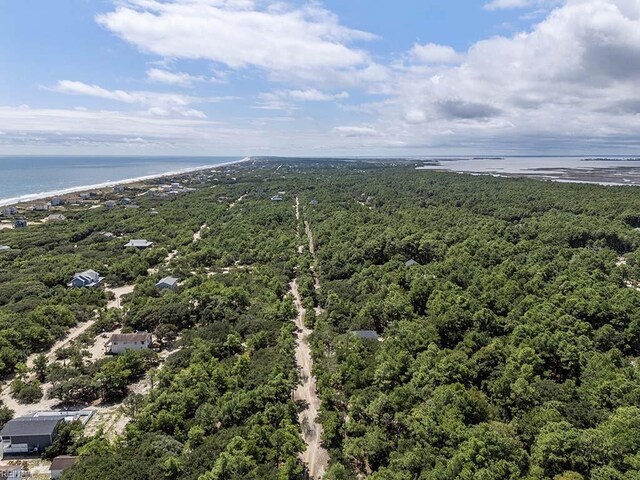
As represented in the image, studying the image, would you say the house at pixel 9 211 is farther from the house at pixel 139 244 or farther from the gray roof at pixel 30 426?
the gray roof at pixel 30 426

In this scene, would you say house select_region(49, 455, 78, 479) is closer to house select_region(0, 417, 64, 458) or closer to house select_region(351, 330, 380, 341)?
house select_region(0, 417, 64, 458)

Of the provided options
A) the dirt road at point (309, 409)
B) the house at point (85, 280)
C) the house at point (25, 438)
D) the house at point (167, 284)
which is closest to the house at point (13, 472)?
the house at point (25, 438)

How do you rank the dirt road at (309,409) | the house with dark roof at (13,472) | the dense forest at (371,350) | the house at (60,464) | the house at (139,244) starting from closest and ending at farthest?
1. the dense forest at (371,350)
2. the house with dark roof at (13,472)
3. the house at (60,464)
4. the dirt road at (309,409)
5. the house at (139,244)

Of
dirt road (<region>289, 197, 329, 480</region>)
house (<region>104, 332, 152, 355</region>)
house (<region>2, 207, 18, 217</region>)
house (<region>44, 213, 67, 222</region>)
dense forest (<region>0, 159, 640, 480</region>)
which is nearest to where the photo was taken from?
dense forest (<region>0, 159, 640, 480</region>)

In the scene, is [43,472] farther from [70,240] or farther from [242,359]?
[70,240]

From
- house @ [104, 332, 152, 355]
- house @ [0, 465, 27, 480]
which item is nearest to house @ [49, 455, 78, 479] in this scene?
house @ [0, 465, 27, 480]

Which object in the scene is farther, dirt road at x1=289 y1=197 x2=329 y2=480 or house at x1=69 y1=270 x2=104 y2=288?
house at x1=69 y1=270 x2=104 y2=288

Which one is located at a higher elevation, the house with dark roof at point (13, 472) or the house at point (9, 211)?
the house at point (9, 211)
